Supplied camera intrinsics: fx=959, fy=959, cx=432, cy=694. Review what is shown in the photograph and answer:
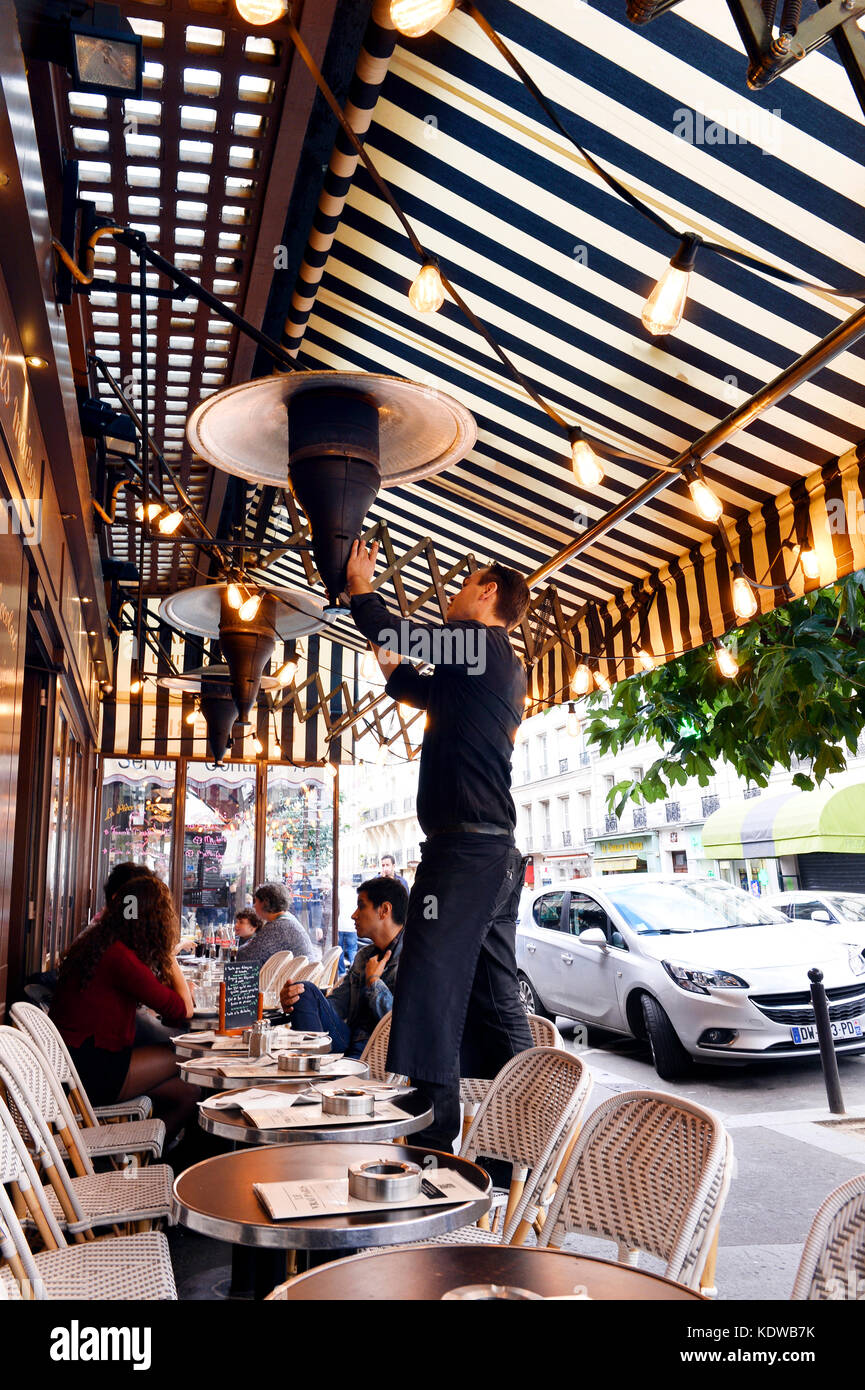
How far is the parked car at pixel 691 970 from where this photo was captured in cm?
610

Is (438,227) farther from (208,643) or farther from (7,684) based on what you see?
(208,643)

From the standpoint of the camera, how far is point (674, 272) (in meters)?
2.64

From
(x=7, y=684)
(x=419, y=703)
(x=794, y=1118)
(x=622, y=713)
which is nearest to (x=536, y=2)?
(x=419, y=703)

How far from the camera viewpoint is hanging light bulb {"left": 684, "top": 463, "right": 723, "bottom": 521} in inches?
166

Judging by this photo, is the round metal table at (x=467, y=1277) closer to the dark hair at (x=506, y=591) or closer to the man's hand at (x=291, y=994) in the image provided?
the dark hair at (x=506, y=591)

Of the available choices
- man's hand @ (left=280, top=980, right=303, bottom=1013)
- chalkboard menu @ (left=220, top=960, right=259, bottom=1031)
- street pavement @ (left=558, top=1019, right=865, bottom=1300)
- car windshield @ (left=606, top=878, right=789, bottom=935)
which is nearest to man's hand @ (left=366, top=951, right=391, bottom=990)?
man's hand @ (left=280, top=980, right=303, bottom=1013)

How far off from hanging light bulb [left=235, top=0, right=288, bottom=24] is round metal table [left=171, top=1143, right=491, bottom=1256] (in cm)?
230

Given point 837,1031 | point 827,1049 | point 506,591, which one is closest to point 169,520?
point 506,591

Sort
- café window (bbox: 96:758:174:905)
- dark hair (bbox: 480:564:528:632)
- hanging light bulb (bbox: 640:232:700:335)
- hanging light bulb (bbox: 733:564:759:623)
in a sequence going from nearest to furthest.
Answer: hanging light bulb (bbox: 640:232:700:335) → dark hair (bbox: 480:564:528:632) → hanging light bulb (bbox: 733:564:759:623) → café window (bbox: 96:758:174:905)

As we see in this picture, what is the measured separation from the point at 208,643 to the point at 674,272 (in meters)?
9.50

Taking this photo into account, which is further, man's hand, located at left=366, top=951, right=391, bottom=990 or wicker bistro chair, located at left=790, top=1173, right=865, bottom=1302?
man's hand, located at left=366, top=951, right=391, bottom=990

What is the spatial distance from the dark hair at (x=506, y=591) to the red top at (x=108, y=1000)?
2454 mm

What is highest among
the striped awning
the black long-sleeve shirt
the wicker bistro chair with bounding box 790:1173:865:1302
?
the striped awning

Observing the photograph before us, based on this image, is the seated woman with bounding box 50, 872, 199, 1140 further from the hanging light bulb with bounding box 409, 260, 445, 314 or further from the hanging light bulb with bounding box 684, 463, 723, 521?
the hanging light bulb with bounding box 684, 463, 723, 521
